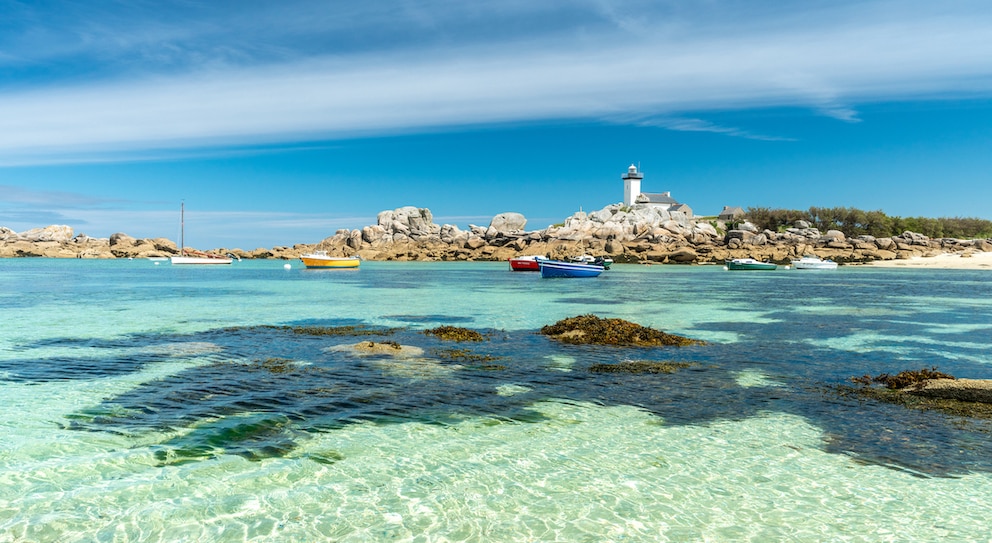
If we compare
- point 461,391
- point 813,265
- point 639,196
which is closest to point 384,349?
point 461,391

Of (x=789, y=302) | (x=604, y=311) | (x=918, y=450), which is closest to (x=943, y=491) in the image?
(x=918, y=450)

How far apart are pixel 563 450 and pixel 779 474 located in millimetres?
3139

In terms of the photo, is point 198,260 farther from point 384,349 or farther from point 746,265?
point 384,349

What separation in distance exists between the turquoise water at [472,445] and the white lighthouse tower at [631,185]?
14307 centimetres

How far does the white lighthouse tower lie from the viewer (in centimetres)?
16000

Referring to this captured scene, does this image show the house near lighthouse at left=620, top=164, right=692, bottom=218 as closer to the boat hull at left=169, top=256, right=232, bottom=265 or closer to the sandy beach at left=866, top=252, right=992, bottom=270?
the sandy beach at left=866, top=252, right=992, bottom=270

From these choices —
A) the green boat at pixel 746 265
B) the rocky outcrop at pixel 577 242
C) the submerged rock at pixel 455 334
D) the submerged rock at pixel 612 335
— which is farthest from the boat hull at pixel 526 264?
the submerged rock at pixel 612 335

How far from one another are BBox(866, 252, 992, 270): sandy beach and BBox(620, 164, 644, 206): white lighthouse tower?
219 feet

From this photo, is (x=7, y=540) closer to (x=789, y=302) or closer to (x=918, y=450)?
(x=918, y=450)

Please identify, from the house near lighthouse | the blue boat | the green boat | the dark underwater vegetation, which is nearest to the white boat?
the green boat

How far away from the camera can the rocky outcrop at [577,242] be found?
110688 millimetres

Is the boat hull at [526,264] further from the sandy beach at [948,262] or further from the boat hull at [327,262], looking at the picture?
the sandy beach at [948,262]

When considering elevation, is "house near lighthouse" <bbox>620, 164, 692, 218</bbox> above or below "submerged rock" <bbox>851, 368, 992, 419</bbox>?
above

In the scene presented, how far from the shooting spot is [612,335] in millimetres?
20516
